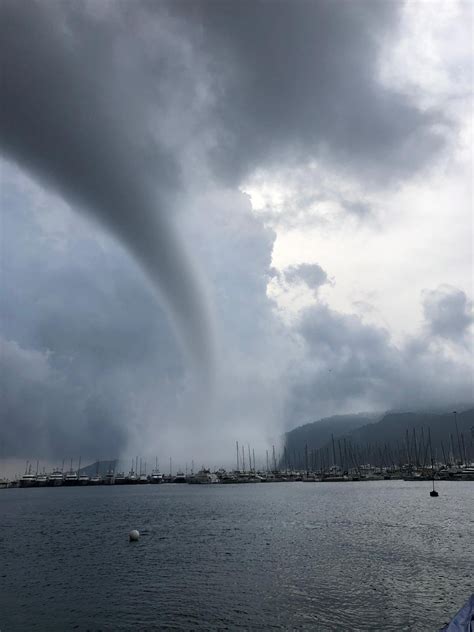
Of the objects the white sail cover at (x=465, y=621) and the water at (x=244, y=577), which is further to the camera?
the water at (x=244, y=577)

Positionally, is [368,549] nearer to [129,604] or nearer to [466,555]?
[466,555]

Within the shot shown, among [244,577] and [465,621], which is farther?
[244,577]

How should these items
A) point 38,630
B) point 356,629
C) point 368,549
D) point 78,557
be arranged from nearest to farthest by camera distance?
point 356,629, point 38,630, point 368,549, point 78,557

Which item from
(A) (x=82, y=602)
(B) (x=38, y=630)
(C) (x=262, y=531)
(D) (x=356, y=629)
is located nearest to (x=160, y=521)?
(C) (x=262, y=531)

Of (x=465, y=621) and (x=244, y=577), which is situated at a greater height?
(x=465, y=621)

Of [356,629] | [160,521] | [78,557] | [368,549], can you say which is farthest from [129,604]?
[160,521]

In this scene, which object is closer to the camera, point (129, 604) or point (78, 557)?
point (129, 604)

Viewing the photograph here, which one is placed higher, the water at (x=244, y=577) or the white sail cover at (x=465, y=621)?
the white sail cover at (x=465, y=621)

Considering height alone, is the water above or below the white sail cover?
below

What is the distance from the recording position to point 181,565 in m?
49.1

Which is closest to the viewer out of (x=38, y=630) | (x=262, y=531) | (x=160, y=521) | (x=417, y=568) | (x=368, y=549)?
(x=38, y=630)

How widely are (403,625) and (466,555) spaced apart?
24.2 meters

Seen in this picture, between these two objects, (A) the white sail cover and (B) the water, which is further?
(B) the water

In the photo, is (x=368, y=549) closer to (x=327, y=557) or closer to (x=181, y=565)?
(x=327, y=557)
